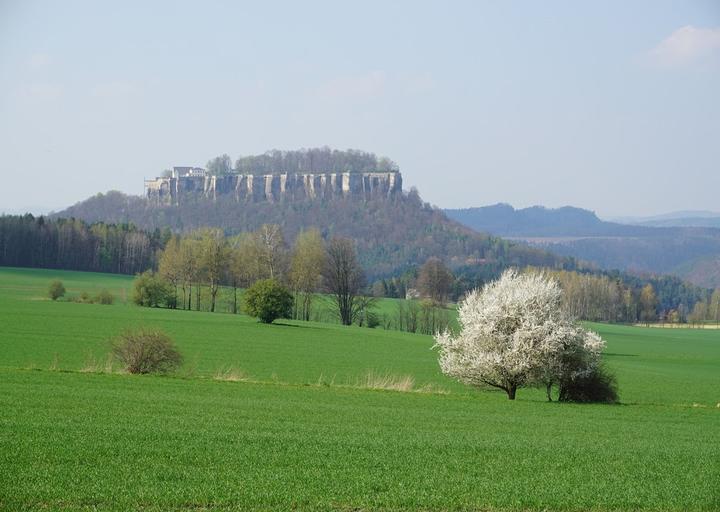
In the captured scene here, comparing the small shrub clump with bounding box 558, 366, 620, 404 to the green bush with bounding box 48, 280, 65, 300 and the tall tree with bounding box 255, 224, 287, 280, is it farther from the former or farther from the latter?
the green bush with bounding box 48, 280, 65, 300

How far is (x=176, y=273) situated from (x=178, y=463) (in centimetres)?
8512

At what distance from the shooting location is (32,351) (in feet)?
149

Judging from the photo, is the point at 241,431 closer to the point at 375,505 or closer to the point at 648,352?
the point at 375,505

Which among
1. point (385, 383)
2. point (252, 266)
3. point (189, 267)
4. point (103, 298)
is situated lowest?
point (385, 383)

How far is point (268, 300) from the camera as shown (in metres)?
75.6

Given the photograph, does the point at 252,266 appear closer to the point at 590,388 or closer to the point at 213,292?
the point at 213,292

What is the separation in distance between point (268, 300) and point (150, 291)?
21861 mm

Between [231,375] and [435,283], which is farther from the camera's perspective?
[435,283]

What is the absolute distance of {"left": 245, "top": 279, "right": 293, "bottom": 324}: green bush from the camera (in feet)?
247

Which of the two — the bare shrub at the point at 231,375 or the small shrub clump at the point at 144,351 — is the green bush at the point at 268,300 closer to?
the bare shrub at the point at 231,375

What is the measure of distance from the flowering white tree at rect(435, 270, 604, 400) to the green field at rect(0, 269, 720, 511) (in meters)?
1.42

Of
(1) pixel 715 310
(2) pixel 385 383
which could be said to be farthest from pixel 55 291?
(1) pixel 715 310

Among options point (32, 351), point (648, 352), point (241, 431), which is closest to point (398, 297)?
point (648, 352)

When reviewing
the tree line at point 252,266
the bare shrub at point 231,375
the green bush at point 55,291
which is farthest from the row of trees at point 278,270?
the bare shrub at point 231,375
